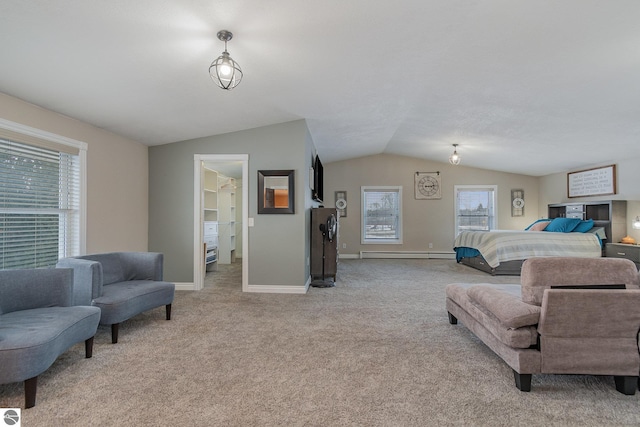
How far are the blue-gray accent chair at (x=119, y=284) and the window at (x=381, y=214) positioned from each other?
5.79 m

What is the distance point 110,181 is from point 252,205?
1784mm

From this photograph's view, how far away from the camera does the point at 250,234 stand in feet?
15.1

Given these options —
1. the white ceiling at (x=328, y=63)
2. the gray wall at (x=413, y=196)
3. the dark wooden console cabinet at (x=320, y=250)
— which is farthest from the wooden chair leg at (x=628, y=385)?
the gray wall at (x=413, y=196)

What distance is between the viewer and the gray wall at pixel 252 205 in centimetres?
457

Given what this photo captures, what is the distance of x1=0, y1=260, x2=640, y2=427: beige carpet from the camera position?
170 centimetres

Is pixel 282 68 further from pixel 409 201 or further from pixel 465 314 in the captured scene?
pixel 409 201

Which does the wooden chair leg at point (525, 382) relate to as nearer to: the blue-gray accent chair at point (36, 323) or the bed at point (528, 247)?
the blue-gray accent chair at point (36, 323)

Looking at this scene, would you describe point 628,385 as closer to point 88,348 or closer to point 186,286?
point 88,348

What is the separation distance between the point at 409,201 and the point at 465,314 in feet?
19.3

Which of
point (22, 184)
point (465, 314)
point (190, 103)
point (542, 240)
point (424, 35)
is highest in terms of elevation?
point (424, 35)

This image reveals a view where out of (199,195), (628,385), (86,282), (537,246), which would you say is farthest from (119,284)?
(537,246)

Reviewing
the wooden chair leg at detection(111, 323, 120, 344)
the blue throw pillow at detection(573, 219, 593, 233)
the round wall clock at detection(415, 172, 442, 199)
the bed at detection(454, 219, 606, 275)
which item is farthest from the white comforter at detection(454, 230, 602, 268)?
the wooden chair leg at detection(111, 323, 120, 344)

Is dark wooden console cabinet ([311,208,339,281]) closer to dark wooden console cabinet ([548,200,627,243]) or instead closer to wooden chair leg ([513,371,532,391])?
wooden chair leg ([513,371,532,391])

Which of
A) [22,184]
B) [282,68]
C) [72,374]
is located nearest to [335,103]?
[282,68]
